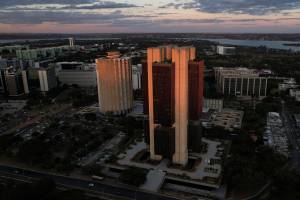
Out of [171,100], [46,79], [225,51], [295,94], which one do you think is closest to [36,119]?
[46,79]

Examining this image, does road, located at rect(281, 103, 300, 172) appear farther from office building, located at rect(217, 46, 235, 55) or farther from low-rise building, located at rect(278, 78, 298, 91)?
office building, located at rect(217, 46, 235, 55)

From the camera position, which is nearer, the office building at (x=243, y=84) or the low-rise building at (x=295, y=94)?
the low-rise building at (x=295, y=94)

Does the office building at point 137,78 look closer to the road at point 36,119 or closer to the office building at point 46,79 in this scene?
the road at point 36,119

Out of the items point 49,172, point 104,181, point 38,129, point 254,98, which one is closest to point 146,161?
point 104,181

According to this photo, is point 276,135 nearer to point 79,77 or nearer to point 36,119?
point 36,119

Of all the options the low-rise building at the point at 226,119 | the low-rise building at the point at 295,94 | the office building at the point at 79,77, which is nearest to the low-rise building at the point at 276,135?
the low-rise building at the point at 226,119

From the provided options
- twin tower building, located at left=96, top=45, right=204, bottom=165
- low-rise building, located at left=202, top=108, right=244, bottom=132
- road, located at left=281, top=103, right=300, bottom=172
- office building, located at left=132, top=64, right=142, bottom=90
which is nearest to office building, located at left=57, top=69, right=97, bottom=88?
office building, located at left=132, top=64, right=142, bottom=90
